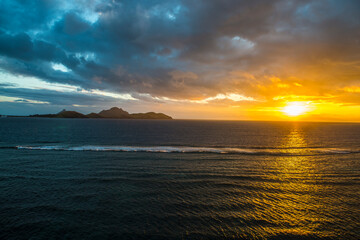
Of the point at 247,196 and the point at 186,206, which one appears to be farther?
the point at 247,196

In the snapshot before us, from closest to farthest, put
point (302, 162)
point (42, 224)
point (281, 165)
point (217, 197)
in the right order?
1. point (42, 224)
2. point (217, 197)
3. point (281, 165)
4. point (302, 162)

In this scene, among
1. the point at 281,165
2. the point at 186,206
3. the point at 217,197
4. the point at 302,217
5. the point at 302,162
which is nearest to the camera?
the point at 302,217

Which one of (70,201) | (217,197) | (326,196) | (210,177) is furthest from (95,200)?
(326,196)

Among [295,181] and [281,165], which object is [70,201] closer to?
[295,181]

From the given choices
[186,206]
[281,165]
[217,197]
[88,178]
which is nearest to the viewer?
[186,206]

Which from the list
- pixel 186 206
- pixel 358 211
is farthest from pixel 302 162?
pixel 186 206

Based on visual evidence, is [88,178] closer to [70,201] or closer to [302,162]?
[70,201]

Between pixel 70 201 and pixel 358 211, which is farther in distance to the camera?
pixel 70 201

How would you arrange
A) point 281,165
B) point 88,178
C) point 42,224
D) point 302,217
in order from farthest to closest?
point 281,165 < point 88,178 < point 302,217 < point 42,224
